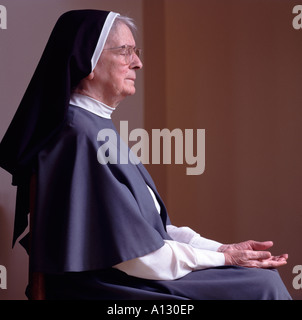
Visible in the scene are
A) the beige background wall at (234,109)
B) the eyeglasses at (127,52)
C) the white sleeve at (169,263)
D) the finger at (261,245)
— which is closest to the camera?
the white sleeve at (169,263)

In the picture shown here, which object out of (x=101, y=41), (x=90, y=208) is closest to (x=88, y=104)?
(x=101, y=41)

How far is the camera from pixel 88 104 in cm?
213

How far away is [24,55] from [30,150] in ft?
3.41

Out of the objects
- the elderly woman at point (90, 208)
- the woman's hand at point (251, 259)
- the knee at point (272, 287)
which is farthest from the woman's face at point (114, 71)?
the knee at point (272, 287)

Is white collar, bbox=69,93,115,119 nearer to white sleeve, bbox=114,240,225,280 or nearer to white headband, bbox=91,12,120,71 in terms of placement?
white headband, bbox=91,12,120,71

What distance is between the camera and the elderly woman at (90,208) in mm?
1876

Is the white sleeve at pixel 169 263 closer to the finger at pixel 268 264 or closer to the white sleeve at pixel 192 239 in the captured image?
the finger at pixel 268 264

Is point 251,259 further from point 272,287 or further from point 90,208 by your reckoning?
point 90,208

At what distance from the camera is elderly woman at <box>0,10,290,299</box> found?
Answer: 1876 mm

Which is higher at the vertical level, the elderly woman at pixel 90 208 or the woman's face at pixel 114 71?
the woman's face at pixel 114 71

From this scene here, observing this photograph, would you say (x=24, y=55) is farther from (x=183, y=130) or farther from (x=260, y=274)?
(x=260, y=274)

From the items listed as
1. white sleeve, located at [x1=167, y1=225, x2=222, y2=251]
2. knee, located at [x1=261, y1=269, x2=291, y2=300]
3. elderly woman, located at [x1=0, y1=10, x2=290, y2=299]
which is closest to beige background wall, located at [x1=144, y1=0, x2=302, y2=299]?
white sleeve, located at [x1=167, y1=225, x2=222, y2=251]

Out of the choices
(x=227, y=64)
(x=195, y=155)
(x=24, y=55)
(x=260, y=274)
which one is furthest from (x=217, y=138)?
(x=260, y=274)

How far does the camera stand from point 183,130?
140 inches
